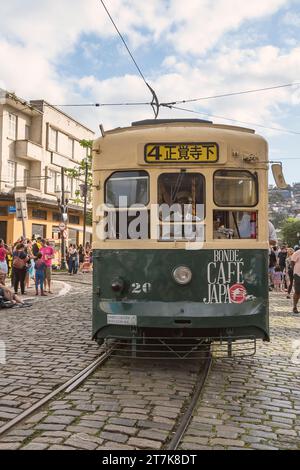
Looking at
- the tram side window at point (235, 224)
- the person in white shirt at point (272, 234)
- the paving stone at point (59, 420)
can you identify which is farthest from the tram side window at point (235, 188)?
the paving stone at point (59, 420)

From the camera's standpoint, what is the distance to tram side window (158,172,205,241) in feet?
21.4

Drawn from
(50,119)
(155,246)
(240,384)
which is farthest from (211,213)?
(50,119)

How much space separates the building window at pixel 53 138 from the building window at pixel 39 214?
18.1ft

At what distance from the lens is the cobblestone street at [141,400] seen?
164 inches

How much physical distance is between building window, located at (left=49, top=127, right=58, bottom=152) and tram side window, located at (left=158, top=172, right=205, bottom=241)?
32.1 metres

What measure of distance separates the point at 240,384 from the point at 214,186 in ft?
8.28

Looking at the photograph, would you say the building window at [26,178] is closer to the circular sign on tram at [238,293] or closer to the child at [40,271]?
the child at [40,271]

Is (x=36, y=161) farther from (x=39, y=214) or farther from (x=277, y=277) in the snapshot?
(x=277, y=277)

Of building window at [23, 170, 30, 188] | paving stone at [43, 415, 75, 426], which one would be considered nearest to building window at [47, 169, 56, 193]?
building window at [23, 170, 30, 188]

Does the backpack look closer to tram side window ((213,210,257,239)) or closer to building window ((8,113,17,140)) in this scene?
tram side window ((213,210,257,239))

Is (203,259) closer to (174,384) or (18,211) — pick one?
(174,384)

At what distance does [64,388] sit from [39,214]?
1175 inches

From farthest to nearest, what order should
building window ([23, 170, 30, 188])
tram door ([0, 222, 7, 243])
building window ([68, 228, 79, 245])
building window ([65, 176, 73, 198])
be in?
building window ([65, 176, 73, 198]) < building window ([68, 228, 79, 245]) < building window ([23, 170, 30, 188]) < tram door ([0, 222, 7, 243])
